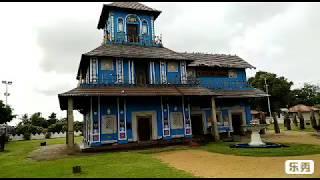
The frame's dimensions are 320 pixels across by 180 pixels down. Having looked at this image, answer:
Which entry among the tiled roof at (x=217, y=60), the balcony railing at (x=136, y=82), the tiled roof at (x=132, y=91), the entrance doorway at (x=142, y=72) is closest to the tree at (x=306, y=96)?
the tiled roof at (x=217, y=60)

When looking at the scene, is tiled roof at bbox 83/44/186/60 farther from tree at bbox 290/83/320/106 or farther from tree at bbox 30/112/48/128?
tree at bbox 290/83/320/106

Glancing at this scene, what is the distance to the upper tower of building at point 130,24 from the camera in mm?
23297

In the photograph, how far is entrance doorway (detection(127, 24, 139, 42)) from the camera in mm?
23625

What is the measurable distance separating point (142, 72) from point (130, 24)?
4.82 m

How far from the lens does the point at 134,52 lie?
2142 centimetres

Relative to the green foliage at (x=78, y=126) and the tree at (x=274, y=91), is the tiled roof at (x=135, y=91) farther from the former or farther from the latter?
the tree at (x=274, y=91)

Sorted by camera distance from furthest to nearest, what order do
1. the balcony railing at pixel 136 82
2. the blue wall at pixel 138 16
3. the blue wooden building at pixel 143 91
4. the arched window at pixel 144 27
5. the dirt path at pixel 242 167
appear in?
the arched window at pixel 144 27 < the blue wall at pixel 138 16 < the balcony railing at pixel 136 82 < the blue wooden building at pixel 143 91 < the dirt path at pixel 242 167

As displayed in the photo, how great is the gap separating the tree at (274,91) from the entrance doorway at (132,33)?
35.6 m

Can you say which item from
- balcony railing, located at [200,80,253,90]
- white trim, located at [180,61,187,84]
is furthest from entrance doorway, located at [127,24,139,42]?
balcony railing, located at [200,80,253,90]

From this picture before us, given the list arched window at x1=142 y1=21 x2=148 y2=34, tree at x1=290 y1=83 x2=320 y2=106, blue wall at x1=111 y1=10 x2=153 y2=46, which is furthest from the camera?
tree at x1=290 y1=83 x2=320 y2=106

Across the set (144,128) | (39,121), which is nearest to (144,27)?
(144,128)

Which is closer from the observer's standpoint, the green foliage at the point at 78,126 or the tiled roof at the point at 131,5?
the tiled roof at the point at 131,5

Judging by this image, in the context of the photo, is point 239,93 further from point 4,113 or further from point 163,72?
point 4,113

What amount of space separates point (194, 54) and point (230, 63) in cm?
350
